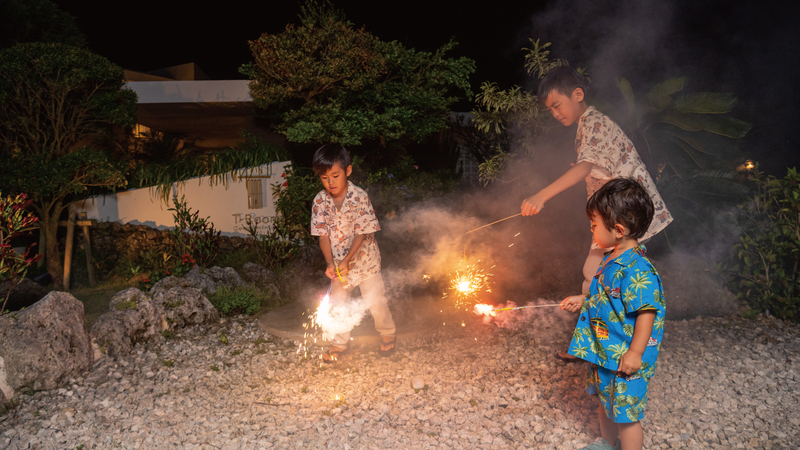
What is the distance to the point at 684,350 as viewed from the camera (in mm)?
3664

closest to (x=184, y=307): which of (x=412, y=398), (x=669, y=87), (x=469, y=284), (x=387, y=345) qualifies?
(x=387, y=345)

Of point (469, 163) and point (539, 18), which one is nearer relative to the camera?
point (539, 18)

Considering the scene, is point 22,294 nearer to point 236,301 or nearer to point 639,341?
point 236,301

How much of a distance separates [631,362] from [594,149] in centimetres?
161

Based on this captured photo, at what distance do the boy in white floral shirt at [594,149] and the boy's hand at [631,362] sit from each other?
4.02ft

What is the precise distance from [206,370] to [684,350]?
3.72 m

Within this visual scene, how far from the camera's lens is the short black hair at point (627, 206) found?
2.04 metres

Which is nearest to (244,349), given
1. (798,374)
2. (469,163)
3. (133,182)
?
(798,374)

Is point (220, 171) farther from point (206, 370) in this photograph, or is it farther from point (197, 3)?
point (197, 3)

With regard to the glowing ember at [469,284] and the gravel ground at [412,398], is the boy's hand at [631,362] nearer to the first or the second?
the gravel ground at [412,398]

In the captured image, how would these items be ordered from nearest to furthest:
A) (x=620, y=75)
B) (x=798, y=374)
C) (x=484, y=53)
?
(x=798, y=374), (x=620, y=75), (x=484, y=53)

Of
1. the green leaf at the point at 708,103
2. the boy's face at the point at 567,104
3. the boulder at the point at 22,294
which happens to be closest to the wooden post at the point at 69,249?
the boulder at the point at 22,294

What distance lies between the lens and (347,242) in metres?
3.71

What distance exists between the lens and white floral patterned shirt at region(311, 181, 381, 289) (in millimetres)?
3621
